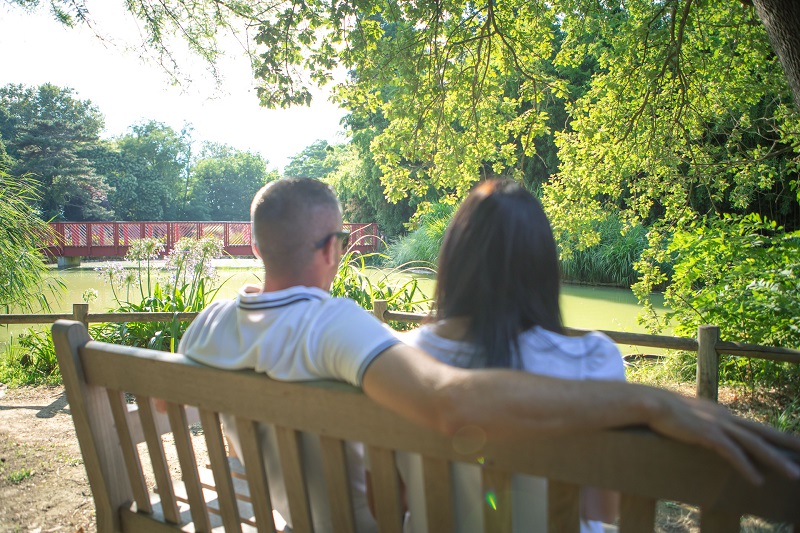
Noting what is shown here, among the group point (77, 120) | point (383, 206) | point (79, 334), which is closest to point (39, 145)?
point (77, 120)

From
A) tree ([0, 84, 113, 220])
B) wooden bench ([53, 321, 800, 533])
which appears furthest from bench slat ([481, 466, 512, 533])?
tree ([0, 84, 113, 220])

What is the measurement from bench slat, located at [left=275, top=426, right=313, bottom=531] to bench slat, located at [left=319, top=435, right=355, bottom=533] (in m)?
0.07

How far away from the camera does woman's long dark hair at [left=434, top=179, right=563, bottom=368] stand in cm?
116

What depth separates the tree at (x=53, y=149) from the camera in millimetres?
39656

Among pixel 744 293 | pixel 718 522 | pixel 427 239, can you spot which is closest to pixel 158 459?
pixel 718 522

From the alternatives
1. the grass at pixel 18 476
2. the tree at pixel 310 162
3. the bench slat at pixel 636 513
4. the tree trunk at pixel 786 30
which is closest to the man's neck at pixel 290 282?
the bench slat at pixel 636 513

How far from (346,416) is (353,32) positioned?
5.29m

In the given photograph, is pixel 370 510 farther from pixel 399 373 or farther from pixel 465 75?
pixel 465 75

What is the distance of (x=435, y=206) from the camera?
64.4ft

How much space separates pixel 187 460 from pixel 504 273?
2.53ft

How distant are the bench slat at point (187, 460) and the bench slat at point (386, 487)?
458mm

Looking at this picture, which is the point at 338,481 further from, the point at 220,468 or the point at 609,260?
the point at 609,260

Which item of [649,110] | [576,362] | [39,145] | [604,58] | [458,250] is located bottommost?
[576,362]

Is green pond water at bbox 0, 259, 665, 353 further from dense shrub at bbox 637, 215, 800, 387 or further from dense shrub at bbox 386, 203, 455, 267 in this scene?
dense shrub at bbox 386, 203, 455, 267
